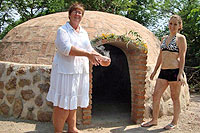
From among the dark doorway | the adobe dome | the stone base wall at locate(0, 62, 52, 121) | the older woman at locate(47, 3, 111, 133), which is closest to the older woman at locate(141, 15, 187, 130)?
the adobe dome

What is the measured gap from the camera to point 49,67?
4.55 meters

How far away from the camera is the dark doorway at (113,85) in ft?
20.7

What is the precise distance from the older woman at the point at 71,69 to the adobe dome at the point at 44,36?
1.71 metres

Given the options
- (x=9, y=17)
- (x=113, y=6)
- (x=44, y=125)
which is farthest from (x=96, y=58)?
(x=9, y=17)

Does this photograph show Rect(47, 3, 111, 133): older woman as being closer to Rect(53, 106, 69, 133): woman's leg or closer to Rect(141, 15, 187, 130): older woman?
Rect(53, 106, 69, 133): woman's leg

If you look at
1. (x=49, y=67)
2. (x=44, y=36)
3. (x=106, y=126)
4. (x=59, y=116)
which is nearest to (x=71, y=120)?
(x=59, y=116)

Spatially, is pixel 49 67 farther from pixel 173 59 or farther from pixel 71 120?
→ pixel 173 59

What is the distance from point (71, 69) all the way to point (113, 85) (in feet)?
16.3

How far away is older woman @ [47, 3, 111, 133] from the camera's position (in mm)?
2926

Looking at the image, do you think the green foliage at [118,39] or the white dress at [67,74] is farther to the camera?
the green foliage at [118,39]

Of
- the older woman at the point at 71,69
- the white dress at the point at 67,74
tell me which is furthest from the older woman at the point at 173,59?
the white dress at the point at 67,74

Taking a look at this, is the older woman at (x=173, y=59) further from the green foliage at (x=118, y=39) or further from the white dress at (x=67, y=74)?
the white dress at (x=67, y=74)

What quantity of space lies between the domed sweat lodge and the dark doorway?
218mm

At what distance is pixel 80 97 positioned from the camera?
10.5ft
